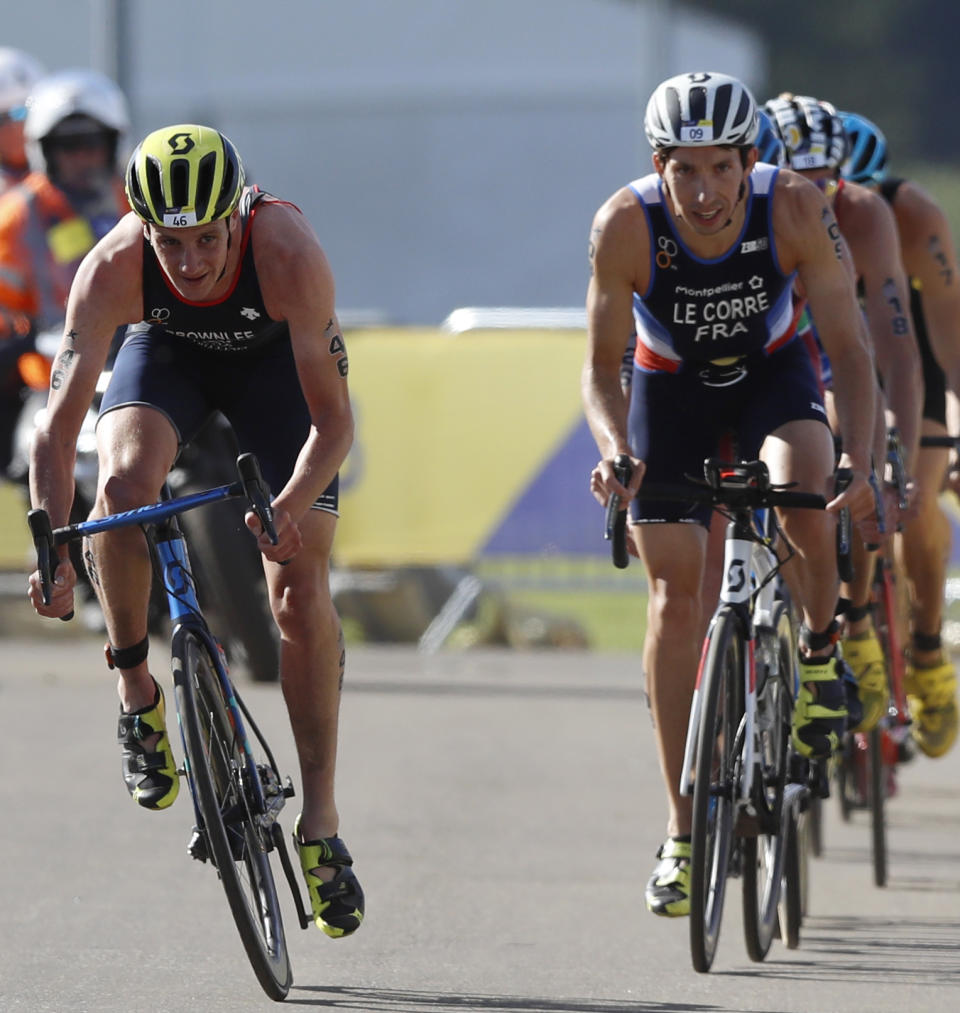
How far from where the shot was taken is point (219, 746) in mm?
5883

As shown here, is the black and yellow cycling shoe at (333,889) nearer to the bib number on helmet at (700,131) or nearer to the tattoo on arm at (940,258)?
the bib number on helmet at (700,131)

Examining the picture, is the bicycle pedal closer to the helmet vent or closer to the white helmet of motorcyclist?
the helmet vent

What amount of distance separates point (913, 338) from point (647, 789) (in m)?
2.65

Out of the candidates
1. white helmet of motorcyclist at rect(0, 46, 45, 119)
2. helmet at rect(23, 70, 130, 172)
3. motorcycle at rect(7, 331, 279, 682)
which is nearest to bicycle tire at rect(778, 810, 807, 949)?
motorcycle at rect(7, 331, 279, 682)

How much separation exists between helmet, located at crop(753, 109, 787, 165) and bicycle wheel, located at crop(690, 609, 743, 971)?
6.06 feet

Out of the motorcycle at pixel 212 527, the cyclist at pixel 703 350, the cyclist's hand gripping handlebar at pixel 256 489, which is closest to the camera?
the cyclist's hand gripping handlebar at pixel 256 489

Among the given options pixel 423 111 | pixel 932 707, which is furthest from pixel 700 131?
pixel 423 111

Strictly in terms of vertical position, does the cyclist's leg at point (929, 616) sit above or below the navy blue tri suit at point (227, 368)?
below

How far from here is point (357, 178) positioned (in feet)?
133

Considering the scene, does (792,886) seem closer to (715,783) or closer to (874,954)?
(874,954)

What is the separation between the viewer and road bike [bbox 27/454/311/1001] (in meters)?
5.61

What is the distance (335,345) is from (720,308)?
119 centimetres

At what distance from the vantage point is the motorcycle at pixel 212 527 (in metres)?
10.7

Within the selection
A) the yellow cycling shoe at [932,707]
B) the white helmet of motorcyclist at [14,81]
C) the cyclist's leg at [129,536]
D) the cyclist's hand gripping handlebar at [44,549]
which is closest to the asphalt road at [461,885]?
the yellow cycling shoe at [932,707]
